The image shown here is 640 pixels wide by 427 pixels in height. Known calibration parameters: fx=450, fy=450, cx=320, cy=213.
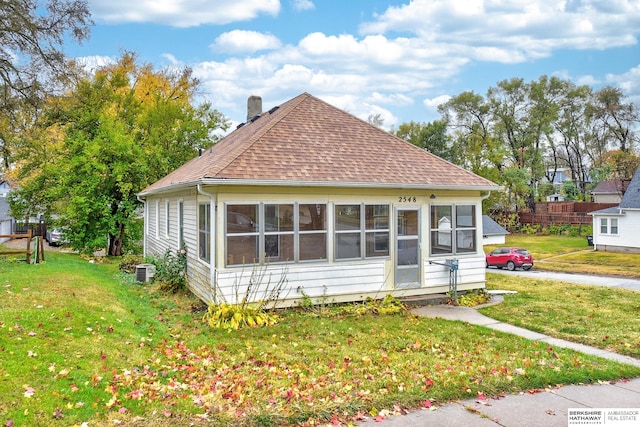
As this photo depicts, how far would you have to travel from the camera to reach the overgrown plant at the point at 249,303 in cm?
835

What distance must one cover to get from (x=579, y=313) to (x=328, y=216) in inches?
235

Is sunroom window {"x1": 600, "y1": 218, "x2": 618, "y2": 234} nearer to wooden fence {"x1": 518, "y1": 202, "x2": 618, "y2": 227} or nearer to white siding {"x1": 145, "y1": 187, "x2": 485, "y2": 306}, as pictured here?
wooden fence {"x1": 518, "y1": 202, "x2": 618, "y2": 227}

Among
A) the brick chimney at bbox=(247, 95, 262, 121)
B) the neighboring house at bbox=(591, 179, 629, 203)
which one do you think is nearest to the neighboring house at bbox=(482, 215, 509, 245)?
the neighboring house at bbox=(591, 179, 629, 203)

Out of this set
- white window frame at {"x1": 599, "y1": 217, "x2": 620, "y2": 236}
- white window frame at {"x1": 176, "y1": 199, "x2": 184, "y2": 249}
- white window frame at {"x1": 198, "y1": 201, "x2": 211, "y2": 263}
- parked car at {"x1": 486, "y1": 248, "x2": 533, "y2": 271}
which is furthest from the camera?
white window frame at {"x1": 599, "y1": 217, "x2": 620, "y2": 236}

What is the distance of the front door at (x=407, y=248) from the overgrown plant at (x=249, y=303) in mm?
2899

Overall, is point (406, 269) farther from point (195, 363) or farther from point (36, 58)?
point (36, 58)

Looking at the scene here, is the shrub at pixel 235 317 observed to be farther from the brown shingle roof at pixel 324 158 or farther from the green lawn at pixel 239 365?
the brown shingle roof at pixel 324 158

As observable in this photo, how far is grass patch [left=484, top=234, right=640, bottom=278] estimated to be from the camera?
2219 centimetres

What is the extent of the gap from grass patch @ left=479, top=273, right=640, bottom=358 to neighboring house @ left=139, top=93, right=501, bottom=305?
1558 millimetres

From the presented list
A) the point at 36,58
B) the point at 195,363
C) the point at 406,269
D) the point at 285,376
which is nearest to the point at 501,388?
the point at 285,376

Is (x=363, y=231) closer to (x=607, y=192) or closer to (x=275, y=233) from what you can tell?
(x=275, y=233)

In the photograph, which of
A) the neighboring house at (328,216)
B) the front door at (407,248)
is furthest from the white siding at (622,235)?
the front door at (407,248)

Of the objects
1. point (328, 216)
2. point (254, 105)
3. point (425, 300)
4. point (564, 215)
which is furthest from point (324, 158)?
point (564, 215)

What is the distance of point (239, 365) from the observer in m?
6.06
